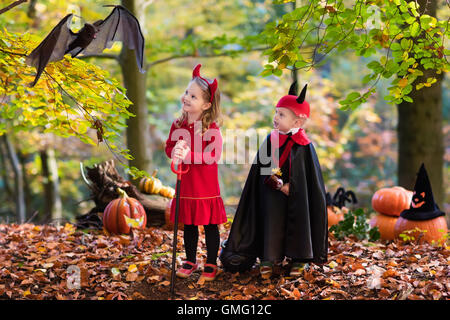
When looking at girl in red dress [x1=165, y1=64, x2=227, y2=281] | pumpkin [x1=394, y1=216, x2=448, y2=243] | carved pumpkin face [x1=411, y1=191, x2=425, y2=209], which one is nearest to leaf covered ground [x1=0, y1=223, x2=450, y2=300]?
pumpkin [x1=394, y1=216, x2=448, y2=243]

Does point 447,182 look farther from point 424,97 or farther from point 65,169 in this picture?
point 65,169

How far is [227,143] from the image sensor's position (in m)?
10.4

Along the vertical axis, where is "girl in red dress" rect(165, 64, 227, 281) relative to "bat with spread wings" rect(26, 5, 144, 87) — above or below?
below

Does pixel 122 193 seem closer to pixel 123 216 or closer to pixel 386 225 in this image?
pixel 123 216

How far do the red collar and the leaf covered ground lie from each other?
3.56ft

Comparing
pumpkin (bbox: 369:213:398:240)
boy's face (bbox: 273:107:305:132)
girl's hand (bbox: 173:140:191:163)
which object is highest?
boy's face (bbox: 273:107:305:132)

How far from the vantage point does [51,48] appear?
300 centimetres

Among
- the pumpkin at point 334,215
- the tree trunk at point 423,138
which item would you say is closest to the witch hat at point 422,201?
the pumpkin at point 334,215

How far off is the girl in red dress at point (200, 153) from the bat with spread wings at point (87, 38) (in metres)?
0.50

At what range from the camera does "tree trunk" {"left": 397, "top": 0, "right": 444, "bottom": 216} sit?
5969 mm

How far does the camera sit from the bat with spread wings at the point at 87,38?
300 cm

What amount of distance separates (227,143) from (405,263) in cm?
689

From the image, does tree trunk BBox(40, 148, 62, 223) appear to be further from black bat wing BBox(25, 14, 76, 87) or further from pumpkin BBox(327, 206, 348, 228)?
black bat wing BBox(25, 14, 76, 87)
